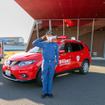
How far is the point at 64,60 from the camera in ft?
17.0

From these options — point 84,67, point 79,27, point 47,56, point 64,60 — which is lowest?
point 84,67

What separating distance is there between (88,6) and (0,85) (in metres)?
9.18

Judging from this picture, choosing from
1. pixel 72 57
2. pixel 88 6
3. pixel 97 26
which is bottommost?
pixel 72 57

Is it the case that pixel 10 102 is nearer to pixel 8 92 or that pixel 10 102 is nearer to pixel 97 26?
pixel 8 92

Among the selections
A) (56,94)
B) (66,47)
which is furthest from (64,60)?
(56,94)

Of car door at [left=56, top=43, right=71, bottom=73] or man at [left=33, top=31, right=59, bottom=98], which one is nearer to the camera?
man at [left=33, top=31, right=59, bottom=98]

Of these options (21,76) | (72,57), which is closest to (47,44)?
(21,76)

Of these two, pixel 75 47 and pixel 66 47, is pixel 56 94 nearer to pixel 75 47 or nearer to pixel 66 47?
pixel 66 47

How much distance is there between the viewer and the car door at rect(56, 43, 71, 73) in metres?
4.99

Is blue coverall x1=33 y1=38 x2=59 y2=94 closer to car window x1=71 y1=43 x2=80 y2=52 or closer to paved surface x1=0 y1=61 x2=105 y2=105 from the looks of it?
paved surface x1=0 y1=61 x2=105 y2=105

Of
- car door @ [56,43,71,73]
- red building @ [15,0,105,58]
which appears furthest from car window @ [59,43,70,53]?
red building @ [15,0,105,58]

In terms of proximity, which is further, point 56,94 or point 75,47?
point 75,47

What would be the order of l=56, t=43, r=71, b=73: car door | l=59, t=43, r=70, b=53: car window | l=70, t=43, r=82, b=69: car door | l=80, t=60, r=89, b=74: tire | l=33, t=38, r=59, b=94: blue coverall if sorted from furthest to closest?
l=80, t=60, r=89, b=74: tire → l=70, t=43, r=82, b=69: car door → l=59, t=43, r=70, b=53: car window → l=56, t=43, r=71, b=73: car door → l=33, t=38, r=59, b=94: blue coverall

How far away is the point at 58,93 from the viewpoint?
397 cm
